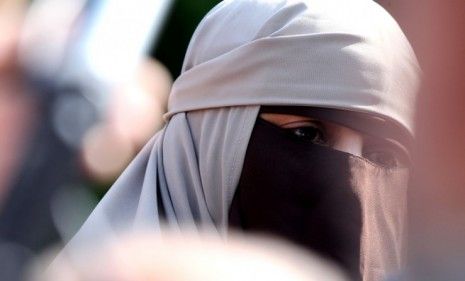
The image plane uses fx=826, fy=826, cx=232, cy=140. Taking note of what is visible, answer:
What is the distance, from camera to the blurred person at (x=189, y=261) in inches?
68.0

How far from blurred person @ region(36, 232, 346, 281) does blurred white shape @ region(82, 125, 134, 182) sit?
1.45 meters

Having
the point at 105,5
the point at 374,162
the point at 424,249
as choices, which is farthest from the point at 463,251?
the point at 105,5

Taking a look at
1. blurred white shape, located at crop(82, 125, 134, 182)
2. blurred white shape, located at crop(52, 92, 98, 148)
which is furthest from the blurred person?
blurred white shape, located at crop(82, 125, 134, 182)

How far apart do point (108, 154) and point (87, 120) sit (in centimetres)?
28

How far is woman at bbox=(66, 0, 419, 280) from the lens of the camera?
192 cm

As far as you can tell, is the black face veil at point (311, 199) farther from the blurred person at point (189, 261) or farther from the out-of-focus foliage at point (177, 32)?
the out-of-focus foliage at point (177, 32)

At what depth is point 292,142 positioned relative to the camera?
1.95 m

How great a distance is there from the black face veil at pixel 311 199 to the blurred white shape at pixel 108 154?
60.6 inches

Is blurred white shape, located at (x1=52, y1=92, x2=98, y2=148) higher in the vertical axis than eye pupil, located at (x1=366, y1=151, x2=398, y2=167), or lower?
lower

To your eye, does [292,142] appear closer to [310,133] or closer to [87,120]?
[310,133]

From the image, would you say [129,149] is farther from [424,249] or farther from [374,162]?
[374,162]

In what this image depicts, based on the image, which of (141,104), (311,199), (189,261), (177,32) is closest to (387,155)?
(311,199)

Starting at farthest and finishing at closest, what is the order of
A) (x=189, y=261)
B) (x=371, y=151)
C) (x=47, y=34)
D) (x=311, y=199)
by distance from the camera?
(x=47, y=34) → (x=371, y=151) → (x=311, y=199) → (x=189, y=261)

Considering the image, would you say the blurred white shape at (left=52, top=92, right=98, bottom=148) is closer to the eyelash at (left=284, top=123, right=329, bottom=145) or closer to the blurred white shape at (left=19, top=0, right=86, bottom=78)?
the blurred white shape at (left=19, top=0, right=86, bottom=78)
